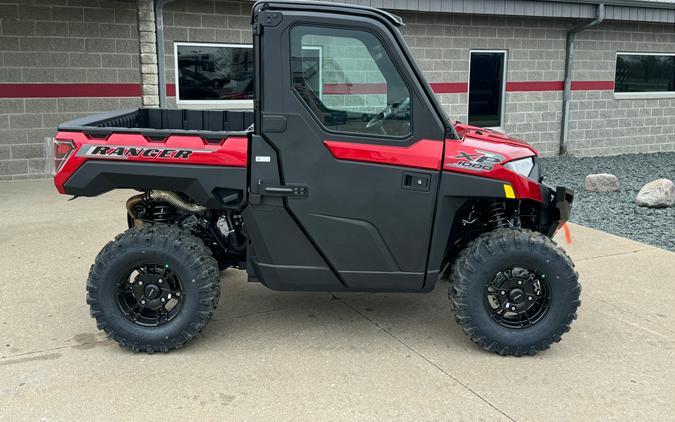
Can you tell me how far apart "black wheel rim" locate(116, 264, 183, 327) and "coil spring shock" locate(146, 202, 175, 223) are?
1.58 ft

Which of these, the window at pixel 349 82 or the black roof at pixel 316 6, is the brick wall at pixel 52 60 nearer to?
the black roof at pixel 316 6

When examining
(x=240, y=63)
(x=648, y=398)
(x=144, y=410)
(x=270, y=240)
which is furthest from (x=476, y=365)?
(x=240, y=63)

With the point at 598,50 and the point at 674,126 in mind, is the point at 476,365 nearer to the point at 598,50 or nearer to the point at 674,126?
the point at 598,50

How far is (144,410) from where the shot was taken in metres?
3.24

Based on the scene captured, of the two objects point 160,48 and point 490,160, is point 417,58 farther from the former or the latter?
point 490,160

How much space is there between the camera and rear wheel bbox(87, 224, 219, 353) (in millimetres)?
3875

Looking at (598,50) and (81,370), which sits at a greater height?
(598,50)

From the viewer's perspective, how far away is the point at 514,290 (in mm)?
3959

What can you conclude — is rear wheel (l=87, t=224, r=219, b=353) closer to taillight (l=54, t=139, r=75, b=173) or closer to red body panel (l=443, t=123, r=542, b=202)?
taillight (l=54, t=139, r=75, b=173)

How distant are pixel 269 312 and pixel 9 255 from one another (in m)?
2.87

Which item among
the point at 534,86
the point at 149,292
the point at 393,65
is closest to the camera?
the point at 393,65

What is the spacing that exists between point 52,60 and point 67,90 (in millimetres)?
480

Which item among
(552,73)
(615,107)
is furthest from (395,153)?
(615,107)

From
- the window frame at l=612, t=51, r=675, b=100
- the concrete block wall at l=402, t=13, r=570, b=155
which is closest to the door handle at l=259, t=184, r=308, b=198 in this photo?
the concrete block wall at l=402, t=13, r=570, b=155
